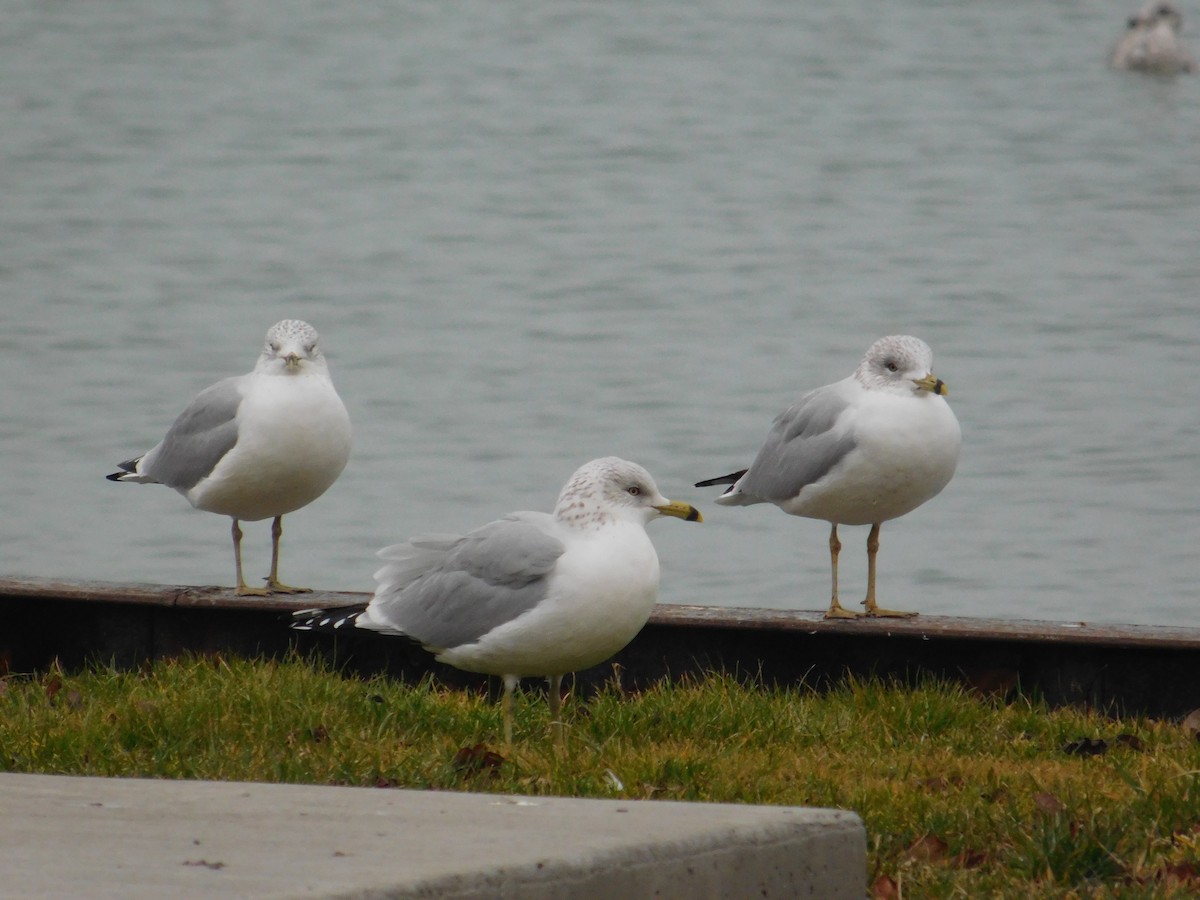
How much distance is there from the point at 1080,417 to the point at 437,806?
627 inches

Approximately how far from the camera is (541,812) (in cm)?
400

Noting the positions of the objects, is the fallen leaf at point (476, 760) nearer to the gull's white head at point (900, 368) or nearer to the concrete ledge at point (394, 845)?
the concrete ledge at point (394, 845)

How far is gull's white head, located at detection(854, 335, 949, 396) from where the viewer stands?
6.54m

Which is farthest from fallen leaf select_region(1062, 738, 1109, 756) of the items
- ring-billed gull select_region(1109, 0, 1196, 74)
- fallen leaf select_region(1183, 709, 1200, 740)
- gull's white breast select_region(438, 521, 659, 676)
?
ring-billed gull select_region(1109, 0, 1196, 74)

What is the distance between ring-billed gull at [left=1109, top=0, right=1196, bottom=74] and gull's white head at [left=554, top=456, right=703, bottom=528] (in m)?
26.0

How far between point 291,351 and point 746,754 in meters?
2.35

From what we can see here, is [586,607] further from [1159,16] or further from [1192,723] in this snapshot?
[1159,16]

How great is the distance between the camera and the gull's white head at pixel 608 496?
5508 mm

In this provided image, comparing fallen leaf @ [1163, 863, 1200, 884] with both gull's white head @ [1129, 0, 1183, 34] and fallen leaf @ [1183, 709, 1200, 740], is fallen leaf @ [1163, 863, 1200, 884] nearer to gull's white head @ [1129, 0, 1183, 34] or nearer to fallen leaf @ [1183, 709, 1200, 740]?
fallen leaf @ [1183, 709, 1200, 740]

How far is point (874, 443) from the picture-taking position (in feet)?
21.2

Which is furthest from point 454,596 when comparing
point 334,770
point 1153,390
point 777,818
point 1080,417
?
point 1153,390

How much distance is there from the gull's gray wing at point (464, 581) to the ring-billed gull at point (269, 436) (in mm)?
989

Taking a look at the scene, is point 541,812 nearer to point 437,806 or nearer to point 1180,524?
point 437,806

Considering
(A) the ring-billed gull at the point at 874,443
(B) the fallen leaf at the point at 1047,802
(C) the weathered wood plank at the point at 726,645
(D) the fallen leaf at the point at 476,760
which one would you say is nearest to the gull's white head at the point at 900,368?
(A) the ring-billed gull at the point at 874,443
